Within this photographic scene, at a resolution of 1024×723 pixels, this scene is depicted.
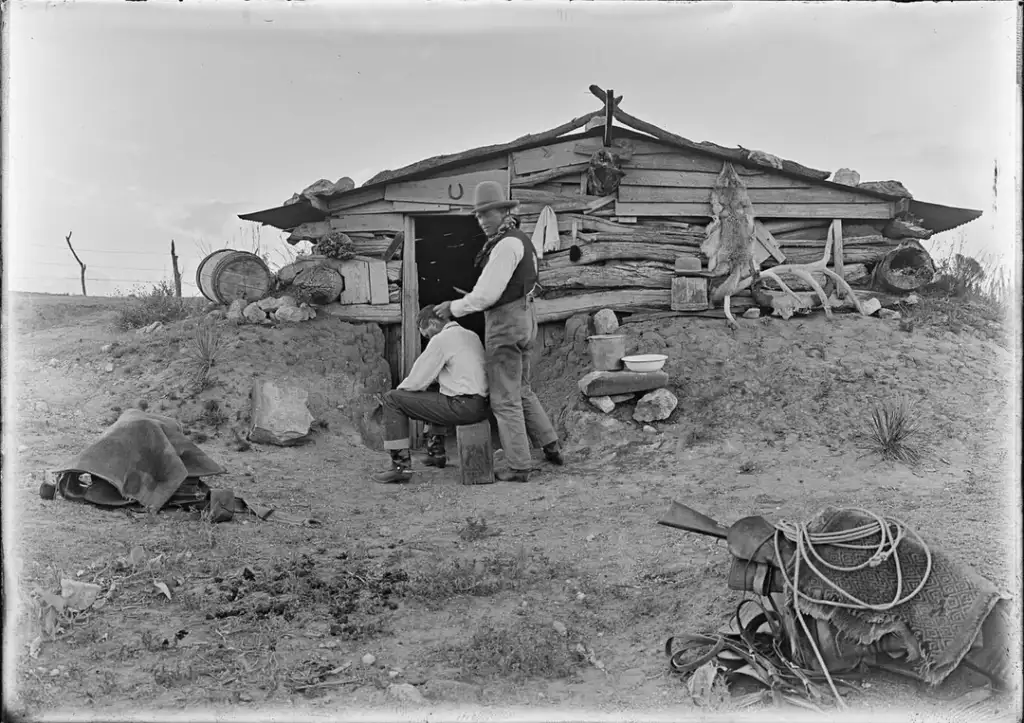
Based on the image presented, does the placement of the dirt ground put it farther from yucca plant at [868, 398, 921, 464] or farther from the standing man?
the standing man

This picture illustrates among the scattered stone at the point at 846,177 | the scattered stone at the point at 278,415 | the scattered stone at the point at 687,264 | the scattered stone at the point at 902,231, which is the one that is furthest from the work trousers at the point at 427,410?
the scattered stone at the point at 902,231

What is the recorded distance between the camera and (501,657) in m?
3.25

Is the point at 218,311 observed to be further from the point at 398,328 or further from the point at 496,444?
the point at 496,444

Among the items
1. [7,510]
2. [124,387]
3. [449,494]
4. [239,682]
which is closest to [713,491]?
[449,494]

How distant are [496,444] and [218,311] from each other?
361 centimetres

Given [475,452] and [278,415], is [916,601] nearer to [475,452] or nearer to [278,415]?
[475,452]

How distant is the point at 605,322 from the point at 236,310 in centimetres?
412

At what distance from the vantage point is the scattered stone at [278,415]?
716 centimetres

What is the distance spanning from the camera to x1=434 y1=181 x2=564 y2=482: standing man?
243 inches

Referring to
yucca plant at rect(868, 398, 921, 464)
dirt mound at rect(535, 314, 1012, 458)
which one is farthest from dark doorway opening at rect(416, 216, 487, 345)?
yucca plant at rect(868, 398, 921, 464)

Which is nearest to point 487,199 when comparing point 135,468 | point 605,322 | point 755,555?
point 605,322

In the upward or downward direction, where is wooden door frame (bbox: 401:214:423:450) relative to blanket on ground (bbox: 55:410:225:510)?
upward

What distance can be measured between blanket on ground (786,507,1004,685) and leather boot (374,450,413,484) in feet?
13.4

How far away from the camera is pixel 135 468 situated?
498cm
